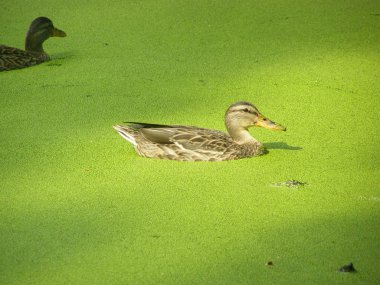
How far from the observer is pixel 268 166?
4324mm

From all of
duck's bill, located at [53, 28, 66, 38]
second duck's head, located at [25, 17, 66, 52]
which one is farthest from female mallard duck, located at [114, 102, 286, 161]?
duck's bill, located at [53, 28, 66, 38]

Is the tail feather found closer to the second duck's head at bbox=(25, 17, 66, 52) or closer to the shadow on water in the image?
the shadow on water

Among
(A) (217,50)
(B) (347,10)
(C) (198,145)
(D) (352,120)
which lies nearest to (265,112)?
(D) (352,120)

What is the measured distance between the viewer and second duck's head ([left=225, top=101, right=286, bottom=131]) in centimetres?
453

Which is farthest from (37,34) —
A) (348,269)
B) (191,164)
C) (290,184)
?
(348,269)

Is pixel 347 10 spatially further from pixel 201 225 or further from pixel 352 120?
pixel 201 225

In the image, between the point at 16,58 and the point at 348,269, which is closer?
the point at 348,269

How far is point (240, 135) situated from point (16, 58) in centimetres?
236

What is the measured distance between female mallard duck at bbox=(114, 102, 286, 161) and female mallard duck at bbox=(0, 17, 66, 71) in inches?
72.4

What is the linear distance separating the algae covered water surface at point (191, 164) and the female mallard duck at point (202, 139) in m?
0.08

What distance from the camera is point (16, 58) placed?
241 inches

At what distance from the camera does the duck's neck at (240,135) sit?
4.50m

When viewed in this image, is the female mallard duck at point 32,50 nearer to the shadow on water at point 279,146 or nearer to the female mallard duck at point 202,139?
the female mallard duck at point 202,139

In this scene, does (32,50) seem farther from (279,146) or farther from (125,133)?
(279,146)
